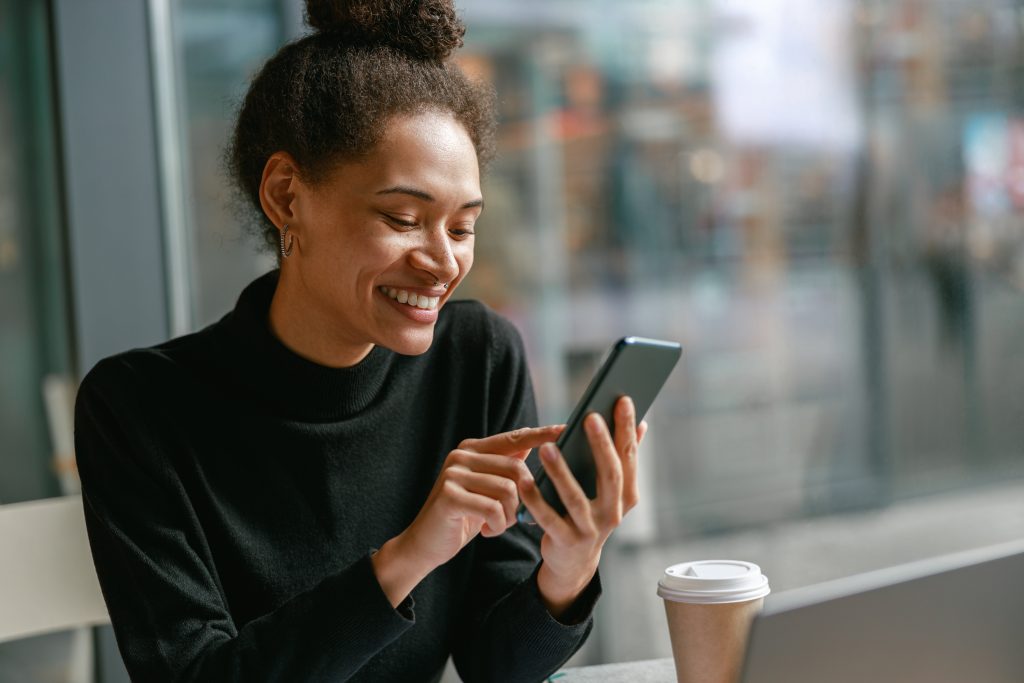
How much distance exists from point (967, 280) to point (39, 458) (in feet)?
8.90

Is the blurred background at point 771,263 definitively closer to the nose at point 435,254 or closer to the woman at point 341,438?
Result: the woman at point 341,438

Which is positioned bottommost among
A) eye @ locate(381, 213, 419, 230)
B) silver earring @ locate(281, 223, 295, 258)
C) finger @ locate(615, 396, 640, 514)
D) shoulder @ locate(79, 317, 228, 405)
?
finger @ locate(615, 396, 640, 514)

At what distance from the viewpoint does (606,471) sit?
3.23ft

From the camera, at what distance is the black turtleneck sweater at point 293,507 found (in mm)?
1159

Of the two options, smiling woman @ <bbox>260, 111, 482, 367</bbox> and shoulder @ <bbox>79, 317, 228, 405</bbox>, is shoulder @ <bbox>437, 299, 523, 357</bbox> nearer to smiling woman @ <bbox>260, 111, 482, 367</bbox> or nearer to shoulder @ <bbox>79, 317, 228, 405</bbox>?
smiling woman @ <bbox>260, 111, 482, 367</bbox>

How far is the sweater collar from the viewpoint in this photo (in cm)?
137

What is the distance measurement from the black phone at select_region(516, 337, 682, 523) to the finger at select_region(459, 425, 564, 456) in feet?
0.35

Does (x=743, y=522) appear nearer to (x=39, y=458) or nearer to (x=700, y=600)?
(x=39, y=458)

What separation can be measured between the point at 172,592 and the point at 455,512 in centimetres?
34

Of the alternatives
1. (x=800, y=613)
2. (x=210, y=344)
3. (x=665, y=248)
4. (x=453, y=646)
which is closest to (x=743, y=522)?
(x=665, y=248)

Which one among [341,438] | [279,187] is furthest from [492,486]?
[279,187]

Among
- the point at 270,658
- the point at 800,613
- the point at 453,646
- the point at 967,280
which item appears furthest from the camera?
the point at 967,280

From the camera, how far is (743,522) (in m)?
3.72

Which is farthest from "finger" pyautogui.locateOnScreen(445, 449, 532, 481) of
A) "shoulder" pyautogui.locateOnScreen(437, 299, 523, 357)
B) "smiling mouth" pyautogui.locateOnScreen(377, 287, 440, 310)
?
"shoulder" pyautogui.locateOnScreen(437, 299, 523, 357)
